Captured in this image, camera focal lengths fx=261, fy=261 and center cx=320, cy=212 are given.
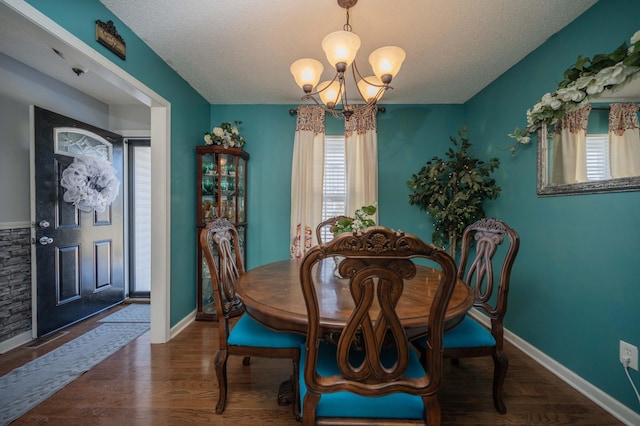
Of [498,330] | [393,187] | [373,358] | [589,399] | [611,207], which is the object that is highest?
[393,187]

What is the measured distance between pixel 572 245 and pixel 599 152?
2.15 ft

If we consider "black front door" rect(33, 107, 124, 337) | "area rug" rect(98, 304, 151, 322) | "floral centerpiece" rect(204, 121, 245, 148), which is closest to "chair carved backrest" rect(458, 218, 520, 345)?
"floral centerpiece" rect(204, 121, 245, 148)

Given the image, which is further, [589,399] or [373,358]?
[589,399]

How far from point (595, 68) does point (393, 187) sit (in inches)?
77.7

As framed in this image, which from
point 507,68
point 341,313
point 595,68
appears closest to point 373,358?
point 341,313

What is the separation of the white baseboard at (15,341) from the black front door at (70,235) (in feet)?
0.31

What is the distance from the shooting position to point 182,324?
8.64ft

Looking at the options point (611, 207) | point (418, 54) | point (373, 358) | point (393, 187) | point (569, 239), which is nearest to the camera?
point (373, 358)

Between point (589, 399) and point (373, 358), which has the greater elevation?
point (373, 358)

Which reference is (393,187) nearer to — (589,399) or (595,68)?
(595,68)

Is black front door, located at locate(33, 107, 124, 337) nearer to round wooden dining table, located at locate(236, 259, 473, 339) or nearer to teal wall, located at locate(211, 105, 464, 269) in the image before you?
teal wall, located at locate(211, 105, 464, 269)

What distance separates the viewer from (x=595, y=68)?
1497 millimetres

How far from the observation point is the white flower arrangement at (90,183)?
8.41 feet

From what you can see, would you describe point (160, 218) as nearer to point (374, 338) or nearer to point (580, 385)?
point (374, 338)
